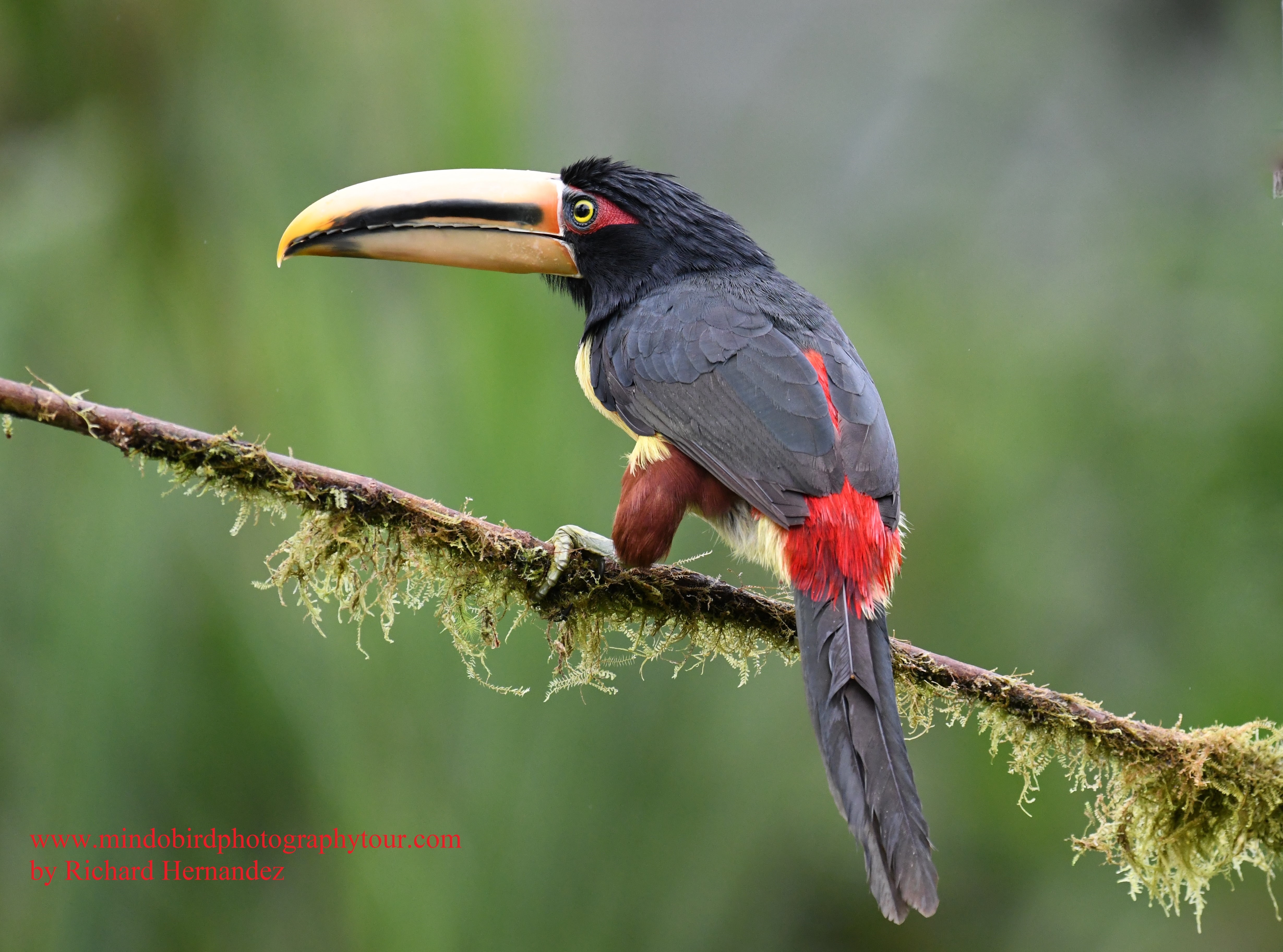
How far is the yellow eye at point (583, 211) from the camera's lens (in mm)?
3244

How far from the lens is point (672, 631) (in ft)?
8.59

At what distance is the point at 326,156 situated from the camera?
11.3 feet

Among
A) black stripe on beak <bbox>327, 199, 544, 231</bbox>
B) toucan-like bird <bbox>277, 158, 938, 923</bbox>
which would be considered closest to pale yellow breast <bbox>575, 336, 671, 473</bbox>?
toucan-like bird <bbox>277, 158, 938, 923</bbox>

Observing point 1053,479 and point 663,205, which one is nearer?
point 663,205

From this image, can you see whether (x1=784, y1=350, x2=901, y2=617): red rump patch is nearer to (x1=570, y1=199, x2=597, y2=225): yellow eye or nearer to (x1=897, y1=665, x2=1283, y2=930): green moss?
(x1=897, y1=665, x2=1283, y2=930): green moss

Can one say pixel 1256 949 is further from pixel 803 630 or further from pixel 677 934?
pixel 803 630

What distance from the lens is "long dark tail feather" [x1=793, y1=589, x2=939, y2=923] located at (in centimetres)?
197

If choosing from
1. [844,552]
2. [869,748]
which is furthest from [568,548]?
[869,748]

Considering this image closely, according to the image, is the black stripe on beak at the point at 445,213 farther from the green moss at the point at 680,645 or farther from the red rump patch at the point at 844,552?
the red rump patch at the point at 844,552

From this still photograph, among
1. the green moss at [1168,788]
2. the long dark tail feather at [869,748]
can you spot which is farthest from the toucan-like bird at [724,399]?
the green moss at [1168,788]

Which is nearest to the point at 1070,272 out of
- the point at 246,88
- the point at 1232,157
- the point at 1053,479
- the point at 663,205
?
the point at 1232,157

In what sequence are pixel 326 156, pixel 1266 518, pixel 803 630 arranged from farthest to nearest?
pixel 1266 518
pixel 326 156
pixel 803 630

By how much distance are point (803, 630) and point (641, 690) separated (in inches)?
29.4

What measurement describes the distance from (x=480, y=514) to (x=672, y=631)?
0.62 m
